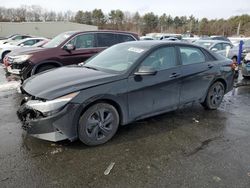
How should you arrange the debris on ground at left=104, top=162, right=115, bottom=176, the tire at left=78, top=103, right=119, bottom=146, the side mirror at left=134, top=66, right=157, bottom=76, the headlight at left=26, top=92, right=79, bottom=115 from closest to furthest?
the debris on ground at left=104, top=162, right=115, bottom=176, the headlight at left=26, top=92, right=79, bottom=115, the tire at left=78, top=103, right=119, bottom=146, the side mirror at left=134, top=66, right=157, bottom=76

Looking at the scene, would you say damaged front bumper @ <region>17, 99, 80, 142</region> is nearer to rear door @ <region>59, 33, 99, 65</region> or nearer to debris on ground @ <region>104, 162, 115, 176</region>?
debris on ground @ <region>104, 162, 115, 176</region>

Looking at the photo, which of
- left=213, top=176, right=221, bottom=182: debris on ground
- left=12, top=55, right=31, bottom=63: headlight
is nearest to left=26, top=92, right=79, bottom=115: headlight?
left=213, top=176, right=221, bottom=182: debris on ground

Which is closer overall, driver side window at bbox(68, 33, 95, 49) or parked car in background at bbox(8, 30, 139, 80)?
parked car in background at bbox(8, 30, 139, 80)

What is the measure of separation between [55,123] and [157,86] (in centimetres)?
184

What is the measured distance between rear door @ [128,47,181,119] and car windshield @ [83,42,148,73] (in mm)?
212

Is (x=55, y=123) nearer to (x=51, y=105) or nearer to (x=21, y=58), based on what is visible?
(x=51, y=105)

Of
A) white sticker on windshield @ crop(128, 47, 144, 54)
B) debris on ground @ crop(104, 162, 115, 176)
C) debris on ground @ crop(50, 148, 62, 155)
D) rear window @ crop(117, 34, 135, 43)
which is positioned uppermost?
rear window @ crop(117, 34, 135, 43)

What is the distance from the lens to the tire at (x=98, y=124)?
3.56 meters

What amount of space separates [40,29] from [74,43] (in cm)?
4228

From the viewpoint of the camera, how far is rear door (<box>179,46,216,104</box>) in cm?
479

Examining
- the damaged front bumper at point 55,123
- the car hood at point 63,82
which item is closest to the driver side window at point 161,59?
the car hood at point 63,82

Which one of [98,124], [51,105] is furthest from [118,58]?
[51,105]

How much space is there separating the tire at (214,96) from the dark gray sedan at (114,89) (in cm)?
7

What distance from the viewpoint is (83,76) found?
3.90 meters
